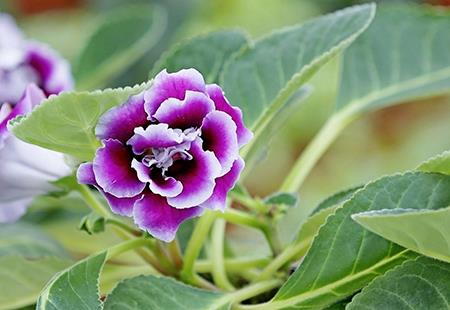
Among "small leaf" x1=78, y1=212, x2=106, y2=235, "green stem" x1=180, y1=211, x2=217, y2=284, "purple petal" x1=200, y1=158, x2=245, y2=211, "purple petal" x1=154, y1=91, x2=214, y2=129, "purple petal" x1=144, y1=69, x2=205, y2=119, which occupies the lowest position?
"green stem" x1=180, y1=211, x2=217, y2=284

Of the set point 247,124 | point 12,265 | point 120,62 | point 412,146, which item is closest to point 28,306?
point 12,265

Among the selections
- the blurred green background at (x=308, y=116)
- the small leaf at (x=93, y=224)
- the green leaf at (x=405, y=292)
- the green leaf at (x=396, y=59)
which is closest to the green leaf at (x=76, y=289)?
the small leaf at (x=93, y=224)

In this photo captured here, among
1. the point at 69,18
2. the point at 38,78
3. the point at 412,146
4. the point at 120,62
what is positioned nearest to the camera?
the point at 38,78

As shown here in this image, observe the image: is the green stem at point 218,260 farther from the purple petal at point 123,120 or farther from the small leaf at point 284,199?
the purple petal at point 123,120

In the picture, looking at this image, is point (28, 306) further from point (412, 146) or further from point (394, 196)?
point (412, 146)

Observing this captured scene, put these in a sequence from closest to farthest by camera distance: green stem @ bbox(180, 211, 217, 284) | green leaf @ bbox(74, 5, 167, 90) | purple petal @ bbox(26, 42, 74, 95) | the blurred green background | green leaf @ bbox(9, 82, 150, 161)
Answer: green leaf @ bbox(9, 82, 150, 161)
green stem @ bbox(180, 211, 217, 284)
purple petal @ bbox(26, 42, 74, 95)
green leaf @ bbox(74, 5, 167, 90)
the blurred green background

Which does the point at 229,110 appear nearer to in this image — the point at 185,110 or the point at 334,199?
the point at 185,110

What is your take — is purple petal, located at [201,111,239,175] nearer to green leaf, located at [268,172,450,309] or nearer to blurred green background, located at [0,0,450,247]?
green leaf, located at [268,172,450,309]

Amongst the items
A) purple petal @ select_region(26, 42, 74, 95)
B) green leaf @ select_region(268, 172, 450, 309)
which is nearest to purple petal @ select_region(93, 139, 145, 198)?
green leaf @ select_region(268, 172, 450, 309)
